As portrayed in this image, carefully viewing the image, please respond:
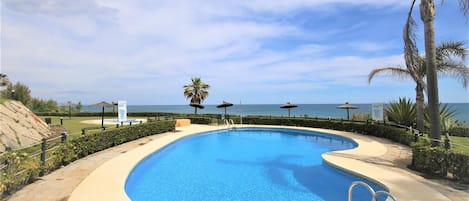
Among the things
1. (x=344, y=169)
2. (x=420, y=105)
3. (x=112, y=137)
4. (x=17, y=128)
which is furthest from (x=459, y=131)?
(x=17, y=128)

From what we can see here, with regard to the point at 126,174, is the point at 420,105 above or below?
above

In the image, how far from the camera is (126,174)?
743 cm

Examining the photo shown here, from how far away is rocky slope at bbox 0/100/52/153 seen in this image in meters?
9.48

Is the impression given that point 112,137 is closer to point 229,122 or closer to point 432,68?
point 432,68

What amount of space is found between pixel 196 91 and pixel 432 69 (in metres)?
22.3

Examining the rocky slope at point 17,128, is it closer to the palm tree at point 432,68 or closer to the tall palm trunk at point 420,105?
the palm tree at point 432,68

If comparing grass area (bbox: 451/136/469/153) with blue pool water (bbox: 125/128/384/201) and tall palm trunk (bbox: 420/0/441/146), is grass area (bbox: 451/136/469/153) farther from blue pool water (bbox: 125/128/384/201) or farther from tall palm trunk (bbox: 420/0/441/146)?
blue pool water (bbox: 125/128/384/201)

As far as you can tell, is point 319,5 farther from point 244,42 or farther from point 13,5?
point 13,5

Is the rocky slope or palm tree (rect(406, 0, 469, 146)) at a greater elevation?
palm tree (rect(406, 0, 469, 146))

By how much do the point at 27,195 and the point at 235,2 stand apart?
32.4 feet

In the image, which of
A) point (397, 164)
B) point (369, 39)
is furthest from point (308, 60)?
point (397, 164)

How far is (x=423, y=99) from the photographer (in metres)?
11.9

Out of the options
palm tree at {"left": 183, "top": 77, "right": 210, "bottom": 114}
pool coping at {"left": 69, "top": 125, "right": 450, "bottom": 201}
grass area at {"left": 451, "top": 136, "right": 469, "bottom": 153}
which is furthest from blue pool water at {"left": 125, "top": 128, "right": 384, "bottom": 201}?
palm tree at {"left": 183, "top": 77, "right": 210, "bottom": 114}

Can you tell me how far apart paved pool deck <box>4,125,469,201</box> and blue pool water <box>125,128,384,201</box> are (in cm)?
40
